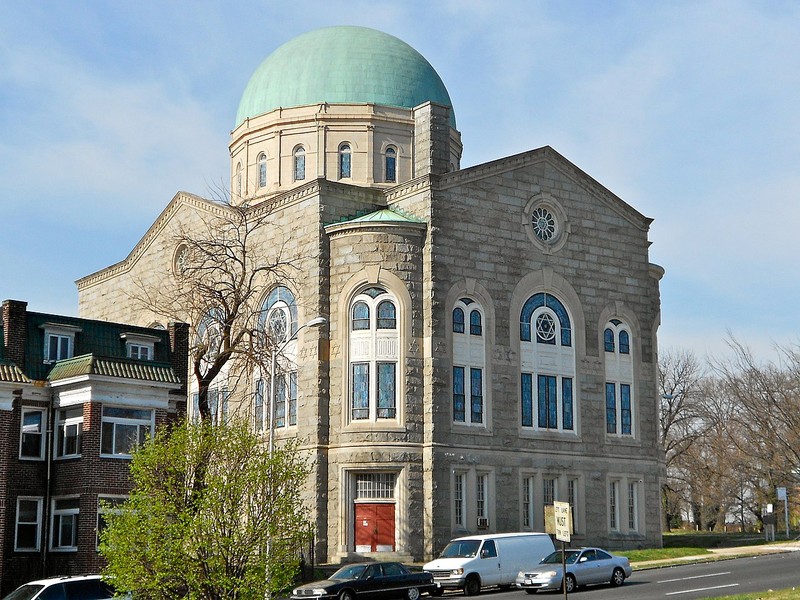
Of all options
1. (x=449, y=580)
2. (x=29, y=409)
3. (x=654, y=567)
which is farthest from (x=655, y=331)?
(x=29, y=409)

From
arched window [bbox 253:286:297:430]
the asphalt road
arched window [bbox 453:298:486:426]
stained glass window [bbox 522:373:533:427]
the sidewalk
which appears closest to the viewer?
the asphalt road

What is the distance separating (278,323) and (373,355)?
5.68 m

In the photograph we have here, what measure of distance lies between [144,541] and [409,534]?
74.3 feet

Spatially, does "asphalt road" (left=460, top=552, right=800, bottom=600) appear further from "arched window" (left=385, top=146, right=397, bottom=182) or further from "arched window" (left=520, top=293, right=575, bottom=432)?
"arched window" (left=385, top=146, right=397, bottom=182)

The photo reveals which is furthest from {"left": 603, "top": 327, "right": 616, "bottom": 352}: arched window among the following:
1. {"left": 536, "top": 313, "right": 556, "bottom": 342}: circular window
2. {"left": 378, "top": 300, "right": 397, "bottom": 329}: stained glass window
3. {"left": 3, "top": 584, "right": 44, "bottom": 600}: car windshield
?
{"left": 3, "top": 584, "right": 44, "bottom": 600}: car windshield

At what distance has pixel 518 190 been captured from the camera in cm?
5181

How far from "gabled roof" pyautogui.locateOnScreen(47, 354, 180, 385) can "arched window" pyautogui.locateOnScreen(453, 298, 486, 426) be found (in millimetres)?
13753

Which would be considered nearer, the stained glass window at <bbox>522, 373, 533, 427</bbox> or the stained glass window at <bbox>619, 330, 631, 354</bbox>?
the stained glass window at <bbox>522, 373, 533, 427</bbox>

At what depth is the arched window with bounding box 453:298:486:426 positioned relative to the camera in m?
48.3

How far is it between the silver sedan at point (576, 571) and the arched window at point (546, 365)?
44.8ft

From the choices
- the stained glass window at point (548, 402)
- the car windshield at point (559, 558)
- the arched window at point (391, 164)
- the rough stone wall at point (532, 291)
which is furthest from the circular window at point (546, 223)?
the car windshield at point (559, 558)

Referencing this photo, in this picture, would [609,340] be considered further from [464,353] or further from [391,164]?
[391,164]

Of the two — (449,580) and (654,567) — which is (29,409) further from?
(654,567)

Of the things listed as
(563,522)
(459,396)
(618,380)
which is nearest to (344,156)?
(459,396)
